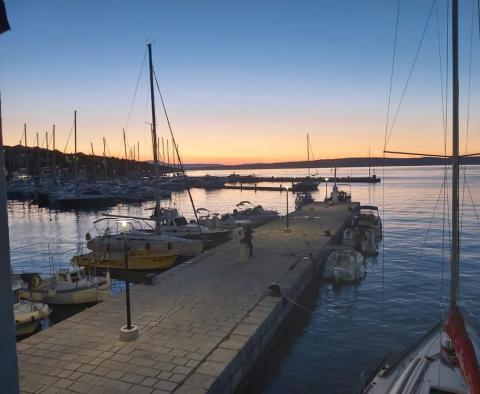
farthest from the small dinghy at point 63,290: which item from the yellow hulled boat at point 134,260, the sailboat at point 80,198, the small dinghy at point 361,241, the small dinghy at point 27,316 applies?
the sailboat at point 80,198

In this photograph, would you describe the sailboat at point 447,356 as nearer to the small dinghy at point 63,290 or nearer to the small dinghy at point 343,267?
the small dinghy at point 343,267

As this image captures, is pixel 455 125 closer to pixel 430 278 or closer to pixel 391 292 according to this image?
pixel 391 292

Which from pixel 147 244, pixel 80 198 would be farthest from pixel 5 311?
pixel 80 198

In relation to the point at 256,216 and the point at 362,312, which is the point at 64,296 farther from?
the point at 256,216

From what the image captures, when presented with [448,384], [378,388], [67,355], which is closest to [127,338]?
[67,355]

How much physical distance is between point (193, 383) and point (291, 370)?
458cm

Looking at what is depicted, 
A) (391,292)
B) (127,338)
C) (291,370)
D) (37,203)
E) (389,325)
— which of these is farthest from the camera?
(37,203)

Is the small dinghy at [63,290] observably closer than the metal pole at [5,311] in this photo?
No

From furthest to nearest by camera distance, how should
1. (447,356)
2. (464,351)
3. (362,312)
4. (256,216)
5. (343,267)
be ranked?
(256,216) < (343,267) < (362,312) < (447,356) < (464,351)

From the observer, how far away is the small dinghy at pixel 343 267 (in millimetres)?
20272

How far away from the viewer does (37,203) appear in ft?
253

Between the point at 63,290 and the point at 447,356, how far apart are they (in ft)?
47.8

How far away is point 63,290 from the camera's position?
690 inches

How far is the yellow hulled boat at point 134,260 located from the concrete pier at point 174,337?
652cm
